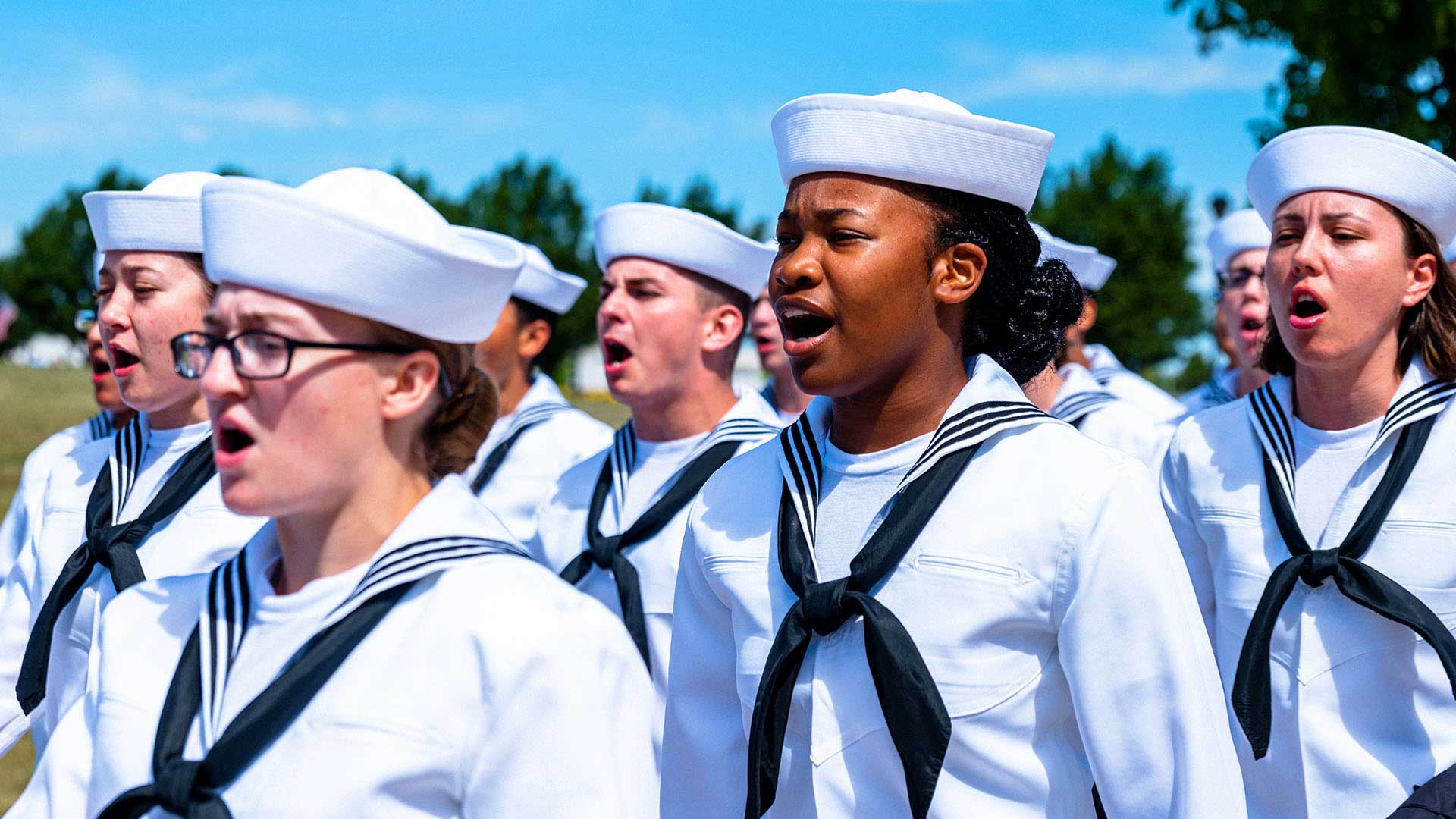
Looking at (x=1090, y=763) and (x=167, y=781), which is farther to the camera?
(x=1090, y=763)

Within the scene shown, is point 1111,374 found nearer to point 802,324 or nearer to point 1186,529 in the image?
point 1186,529

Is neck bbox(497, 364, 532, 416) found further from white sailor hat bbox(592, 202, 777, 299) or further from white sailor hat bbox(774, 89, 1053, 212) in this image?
white sailor hat bbox(774, 89, 1053, 212)

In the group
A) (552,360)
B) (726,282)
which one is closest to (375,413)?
(726,282)

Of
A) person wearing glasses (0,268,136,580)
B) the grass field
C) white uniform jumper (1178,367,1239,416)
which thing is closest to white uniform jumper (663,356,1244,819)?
person wearing glasses (0,268,136,580)

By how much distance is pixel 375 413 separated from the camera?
2588 mm

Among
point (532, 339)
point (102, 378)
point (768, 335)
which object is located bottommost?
point (102, 378)

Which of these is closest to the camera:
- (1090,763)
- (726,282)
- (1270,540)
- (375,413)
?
(375,413)

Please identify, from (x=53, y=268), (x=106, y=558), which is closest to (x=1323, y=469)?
(x=106, y=558)

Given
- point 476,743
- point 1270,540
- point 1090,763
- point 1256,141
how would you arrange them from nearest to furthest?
point 476,743
point 1090,763
point 1270,540
point 1256,141

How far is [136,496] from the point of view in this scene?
14.2ft

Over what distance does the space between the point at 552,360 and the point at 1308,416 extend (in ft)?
166

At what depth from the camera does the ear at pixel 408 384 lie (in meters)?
2.61

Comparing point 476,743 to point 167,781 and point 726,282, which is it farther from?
point 726,282

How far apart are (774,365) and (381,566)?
216 inches
